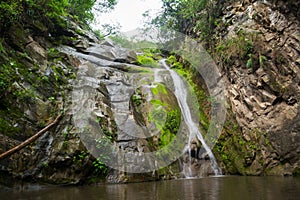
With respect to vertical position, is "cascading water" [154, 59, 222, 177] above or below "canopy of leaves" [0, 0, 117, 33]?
below

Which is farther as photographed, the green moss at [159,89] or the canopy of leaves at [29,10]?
the green moss at [159,89]

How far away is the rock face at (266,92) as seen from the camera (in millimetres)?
7371

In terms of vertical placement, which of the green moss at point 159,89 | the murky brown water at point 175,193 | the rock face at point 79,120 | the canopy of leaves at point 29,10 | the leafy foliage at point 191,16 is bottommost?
the murky brown water at point 175,193

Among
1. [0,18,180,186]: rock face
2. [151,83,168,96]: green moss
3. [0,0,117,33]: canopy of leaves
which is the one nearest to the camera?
[0,18,180,186]: rock face

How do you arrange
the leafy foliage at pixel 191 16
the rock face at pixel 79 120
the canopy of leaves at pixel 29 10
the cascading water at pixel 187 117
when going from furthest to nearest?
1. the leafy foliage at pixel 191 16
2. the cascading water at pixel 187 117
3. the canopy of leaves at pixel 29 10
4. the rock face at pixel 79 120

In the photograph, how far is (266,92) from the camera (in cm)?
824

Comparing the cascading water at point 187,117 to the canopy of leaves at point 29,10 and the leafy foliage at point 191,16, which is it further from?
the canopy of leaves at point 29,10

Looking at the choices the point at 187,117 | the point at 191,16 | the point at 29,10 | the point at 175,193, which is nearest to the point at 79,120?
the point at 175,193

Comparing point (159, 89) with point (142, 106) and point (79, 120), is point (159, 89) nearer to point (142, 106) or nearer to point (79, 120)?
point (142, 106)

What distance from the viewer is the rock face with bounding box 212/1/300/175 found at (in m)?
7.37

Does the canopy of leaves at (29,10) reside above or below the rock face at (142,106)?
above

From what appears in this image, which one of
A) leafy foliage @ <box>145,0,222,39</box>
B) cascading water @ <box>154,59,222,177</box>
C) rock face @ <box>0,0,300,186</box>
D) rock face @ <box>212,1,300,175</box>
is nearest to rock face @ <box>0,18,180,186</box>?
rock face @ <box>0,0,300,186</box>

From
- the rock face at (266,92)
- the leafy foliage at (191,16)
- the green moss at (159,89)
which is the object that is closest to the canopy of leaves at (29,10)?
the green moss at (159,89)

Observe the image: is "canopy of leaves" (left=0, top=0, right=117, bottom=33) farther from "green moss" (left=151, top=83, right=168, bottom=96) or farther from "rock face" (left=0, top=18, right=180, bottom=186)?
"green moss" (left=151, top=83, right=168, bottom=96)
